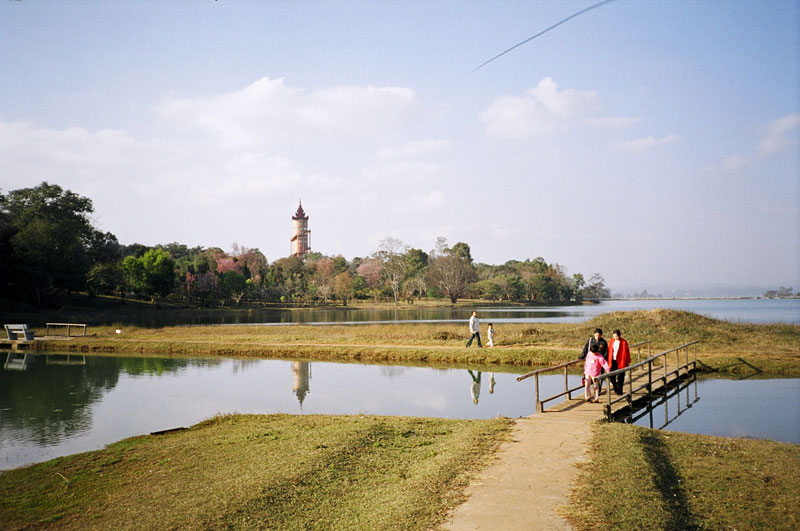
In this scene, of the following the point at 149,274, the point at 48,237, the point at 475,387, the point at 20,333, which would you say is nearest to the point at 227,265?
the point at 149,274

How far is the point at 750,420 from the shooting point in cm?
1428

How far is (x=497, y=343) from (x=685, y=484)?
Answer: 20.7 meters

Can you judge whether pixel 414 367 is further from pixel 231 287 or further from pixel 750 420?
pixel 231 287

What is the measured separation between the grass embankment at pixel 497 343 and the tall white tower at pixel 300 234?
452ft

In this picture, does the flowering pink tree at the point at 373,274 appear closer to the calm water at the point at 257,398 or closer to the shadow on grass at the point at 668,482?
the calm water at the point at 257,398

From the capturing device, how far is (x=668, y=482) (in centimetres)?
794

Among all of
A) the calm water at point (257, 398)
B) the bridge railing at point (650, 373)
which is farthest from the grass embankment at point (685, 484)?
the calm water at point (257, 398)

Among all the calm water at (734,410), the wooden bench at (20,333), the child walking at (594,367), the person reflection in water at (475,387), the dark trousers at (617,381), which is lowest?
the calm water at (734,410)

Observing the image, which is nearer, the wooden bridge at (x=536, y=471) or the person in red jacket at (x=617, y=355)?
the wooden bridge at (x=536, y=471)

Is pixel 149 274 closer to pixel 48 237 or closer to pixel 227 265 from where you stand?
pixel 48 237

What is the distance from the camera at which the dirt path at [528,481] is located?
661 cm

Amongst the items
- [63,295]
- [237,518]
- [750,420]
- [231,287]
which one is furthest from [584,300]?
[237,518]

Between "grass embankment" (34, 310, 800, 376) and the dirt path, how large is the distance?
518 inches

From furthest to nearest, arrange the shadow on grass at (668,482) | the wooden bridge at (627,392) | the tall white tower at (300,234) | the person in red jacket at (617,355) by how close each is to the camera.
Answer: the tall white tower at (300,234), the person in red jacket at (617,355), the wooden bridge at (627,392), the shadow on grass at (668,482)
